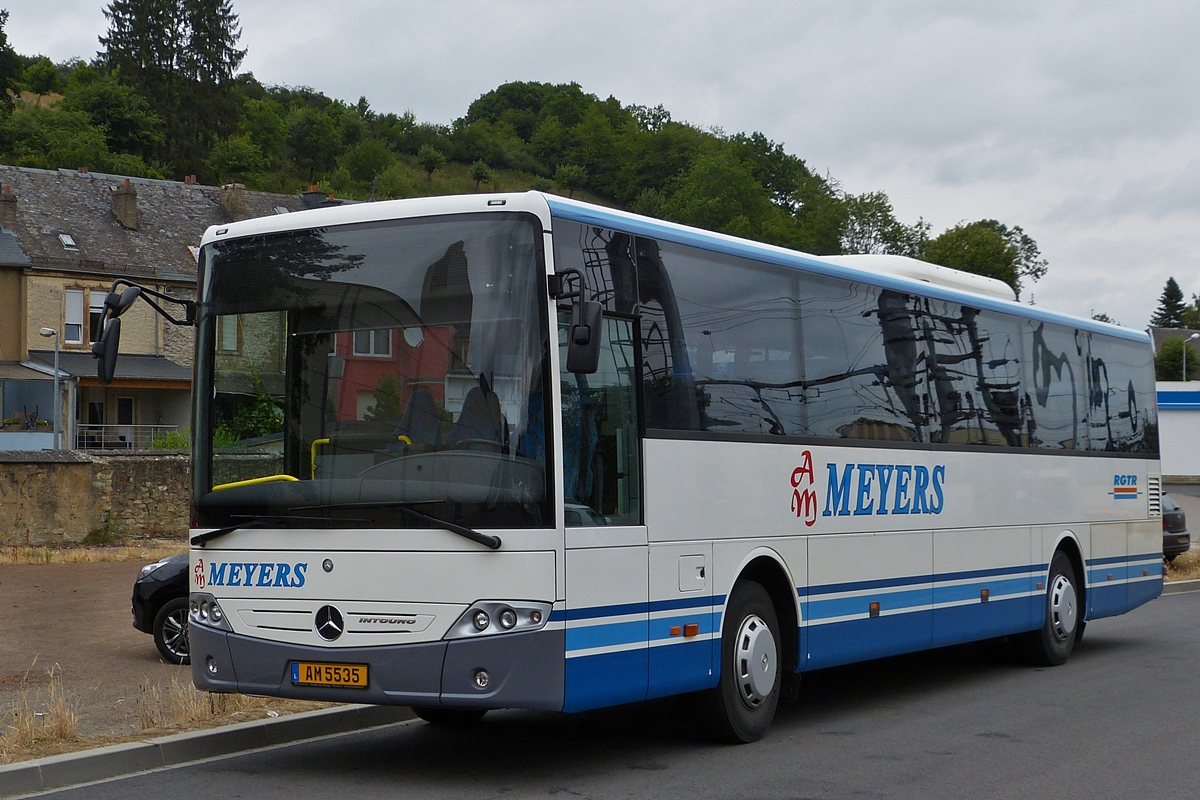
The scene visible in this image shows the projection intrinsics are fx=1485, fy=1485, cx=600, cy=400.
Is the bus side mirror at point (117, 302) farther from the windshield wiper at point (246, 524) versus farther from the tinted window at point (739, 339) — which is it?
the tinted window at point (739, 339)

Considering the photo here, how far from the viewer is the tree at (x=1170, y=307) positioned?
170000 mm

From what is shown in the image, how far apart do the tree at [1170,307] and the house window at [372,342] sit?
173281 millimetres

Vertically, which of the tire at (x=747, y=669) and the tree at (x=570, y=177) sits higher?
the tree at (x=570, y=177)

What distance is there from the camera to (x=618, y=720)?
11234 mm

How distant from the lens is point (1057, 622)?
14.9 meters

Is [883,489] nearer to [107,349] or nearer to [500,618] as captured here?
[500,618]

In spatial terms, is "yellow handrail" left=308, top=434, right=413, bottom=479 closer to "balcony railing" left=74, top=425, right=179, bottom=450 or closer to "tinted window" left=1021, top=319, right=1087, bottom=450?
"tinted window" left=1021, top=319, right=1087, bottom=450

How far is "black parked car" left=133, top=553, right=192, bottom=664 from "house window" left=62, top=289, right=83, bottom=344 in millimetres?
43487

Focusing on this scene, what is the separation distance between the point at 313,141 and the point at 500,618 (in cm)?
11926

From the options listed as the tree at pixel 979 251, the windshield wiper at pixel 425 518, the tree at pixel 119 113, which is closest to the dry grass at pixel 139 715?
the windshield wiper at pixel 425 518

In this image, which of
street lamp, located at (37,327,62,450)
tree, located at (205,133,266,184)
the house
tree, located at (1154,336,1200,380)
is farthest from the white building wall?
tree, located at (205,133,266,184)

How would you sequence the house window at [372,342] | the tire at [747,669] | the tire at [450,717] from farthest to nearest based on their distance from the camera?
the tire at [450,717] < the tire at [747,669] < the house window at [372,342]

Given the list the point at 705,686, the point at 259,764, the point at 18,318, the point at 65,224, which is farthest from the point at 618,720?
the point at 65,224

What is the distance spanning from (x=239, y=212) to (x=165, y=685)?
53.2 meters
